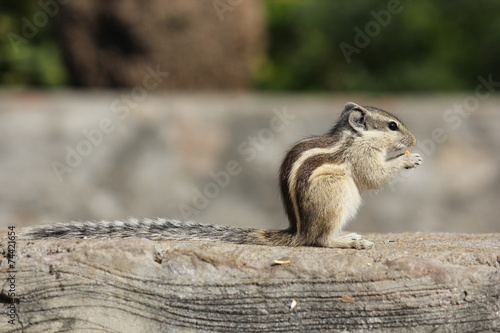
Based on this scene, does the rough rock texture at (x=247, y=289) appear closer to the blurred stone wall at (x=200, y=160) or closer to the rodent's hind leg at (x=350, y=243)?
the rodent's hind leg at (x=350, y=243)

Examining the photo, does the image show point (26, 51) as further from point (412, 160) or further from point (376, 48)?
point (412, 160)

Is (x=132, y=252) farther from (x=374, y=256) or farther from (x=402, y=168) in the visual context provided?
(x=402, y=168)

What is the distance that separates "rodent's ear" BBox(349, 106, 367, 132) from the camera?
4793 mm

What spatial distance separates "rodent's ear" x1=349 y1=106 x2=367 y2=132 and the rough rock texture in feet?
3.09

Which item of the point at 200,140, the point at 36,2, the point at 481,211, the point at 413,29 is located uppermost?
the point at 36,2

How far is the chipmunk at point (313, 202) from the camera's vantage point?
4332 millimetres

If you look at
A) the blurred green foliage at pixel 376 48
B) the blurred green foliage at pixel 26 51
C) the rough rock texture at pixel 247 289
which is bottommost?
the rough rock texture at pixel 247 289

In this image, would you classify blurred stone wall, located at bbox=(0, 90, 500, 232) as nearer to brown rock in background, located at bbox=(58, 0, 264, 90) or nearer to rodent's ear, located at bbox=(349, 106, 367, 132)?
brown rock in background, located at bbox=(58, 0, 264, 90)

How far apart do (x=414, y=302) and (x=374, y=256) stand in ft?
0.95

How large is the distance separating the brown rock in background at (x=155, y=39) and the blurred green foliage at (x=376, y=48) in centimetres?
124

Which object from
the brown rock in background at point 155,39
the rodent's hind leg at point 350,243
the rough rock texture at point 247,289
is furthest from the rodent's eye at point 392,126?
the brown rock in background at point 155,39

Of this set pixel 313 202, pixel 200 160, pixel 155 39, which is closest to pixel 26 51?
pixel 155 39

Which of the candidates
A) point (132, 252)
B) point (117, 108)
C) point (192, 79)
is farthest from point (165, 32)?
point (132, 252)

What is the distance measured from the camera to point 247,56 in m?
11.6
